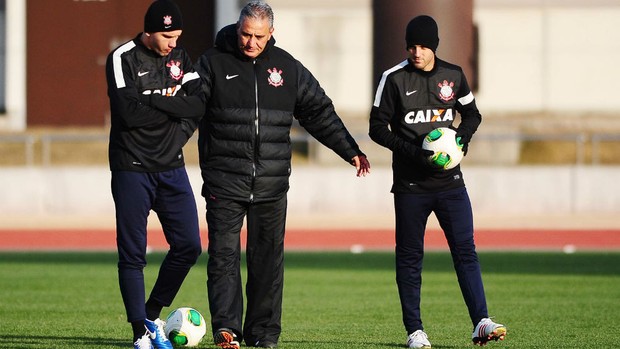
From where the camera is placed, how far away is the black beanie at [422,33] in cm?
966

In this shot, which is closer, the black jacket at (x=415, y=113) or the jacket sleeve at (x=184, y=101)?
the jacket sleeve at (x=184, y=101)

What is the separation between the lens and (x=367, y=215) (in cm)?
2688

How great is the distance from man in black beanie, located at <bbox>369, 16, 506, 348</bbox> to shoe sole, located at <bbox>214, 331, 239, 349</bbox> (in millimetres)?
1232

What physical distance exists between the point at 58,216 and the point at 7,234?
3.80m

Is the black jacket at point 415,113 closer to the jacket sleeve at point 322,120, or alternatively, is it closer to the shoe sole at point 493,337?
the jacket sleeve at point 322,120

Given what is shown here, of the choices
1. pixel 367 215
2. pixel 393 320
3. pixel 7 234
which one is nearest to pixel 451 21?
pixel 367 215

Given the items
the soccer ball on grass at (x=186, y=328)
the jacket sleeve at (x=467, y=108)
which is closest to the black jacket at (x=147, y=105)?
the soccer ball on grass at (x=186, y=328)

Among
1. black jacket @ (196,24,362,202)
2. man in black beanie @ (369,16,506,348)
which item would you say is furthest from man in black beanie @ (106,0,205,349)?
man in black beanie @ (369,16,506,348)

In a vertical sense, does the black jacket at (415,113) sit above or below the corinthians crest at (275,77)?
below

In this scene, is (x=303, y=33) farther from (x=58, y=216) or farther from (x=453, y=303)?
(x=453, y=303)

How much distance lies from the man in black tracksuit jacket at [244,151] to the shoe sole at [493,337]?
4.55 feet

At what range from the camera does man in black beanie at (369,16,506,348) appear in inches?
388

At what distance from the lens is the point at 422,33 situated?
9.66m

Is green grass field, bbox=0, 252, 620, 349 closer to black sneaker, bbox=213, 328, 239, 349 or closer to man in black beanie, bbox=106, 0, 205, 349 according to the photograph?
black sneaker, bbox=213, 328, 239, 349
